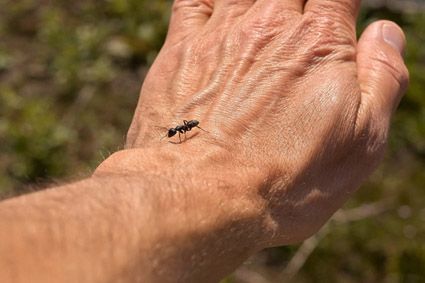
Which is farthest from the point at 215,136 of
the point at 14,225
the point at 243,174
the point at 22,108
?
the point at 22,108

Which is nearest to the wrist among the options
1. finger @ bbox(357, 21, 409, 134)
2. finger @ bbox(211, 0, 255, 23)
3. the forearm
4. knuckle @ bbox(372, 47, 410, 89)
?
the forearm

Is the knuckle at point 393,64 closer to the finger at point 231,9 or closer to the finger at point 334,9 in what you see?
the finger at point 334,9

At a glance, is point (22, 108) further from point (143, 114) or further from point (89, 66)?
point (143, 114)

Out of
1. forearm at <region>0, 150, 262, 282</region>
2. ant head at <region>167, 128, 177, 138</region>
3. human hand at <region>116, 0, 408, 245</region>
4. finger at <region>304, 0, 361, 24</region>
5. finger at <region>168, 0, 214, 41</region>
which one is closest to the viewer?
forearm at <region>0, 150, 262, 282</region>

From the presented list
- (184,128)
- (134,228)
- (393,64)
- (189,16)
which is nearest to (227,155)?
(184,128)

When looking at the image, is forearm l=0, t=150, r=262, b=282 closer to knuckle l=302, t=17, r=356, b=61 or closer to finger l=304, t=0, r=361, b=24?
knuckle l=302, t=17, r=356, b=61

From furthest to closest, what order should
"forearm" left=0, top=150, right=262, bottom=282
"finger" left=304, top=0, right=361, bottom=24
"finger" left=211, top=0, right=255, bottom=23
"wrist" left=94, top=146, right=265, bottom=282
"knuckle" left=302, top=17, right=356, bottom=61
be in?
"finger" left=211, top=0, right=255, bottom=23, "finger" left=304, top=0, right=361, bottom=24, "knuckle" left=302, top=17, right=356, bottom=61, "wrist" left=94, top=146, right=265, bottom=282, "forearm" left=0, top=150, right=262, bottom=282
